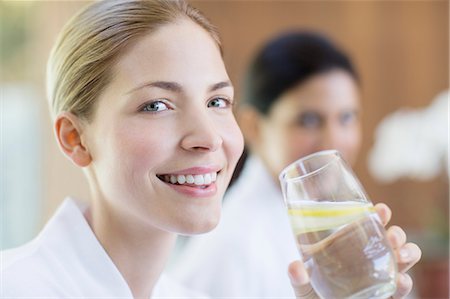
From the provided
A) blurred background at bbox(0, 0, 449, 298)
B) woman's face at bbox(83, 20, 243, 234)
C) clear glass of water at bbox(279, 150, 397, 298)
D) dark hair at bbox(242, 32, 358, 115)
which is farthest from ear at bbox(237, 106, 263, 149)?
blurred background at bbox(0, 0, 449, 298)

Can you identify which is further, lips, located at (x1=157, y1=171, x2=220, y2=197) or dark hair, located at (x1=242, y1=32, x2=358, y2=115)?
dark hair, located at (x1=242, y1=32, x2=358, y2=115)

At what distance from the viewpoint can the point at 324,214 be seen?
1226mm

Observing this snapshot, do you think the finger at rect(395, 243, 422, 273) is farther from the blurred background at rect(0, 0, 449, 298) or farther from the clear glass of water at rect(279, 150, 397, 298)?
the blurred background at rect(0, 0, 449, 298)

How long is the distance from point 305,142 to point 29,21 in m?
2.31

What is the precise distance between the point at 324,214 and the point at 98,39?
531 mm

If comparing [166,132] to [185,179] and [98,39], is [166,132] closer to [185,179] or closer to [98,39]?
[185,179]

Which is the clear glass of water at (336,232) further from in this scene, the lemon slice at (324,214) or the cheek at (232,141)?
the cheek at (232,141)

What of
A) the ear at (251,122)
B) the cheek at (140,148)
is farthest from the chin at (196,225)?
the ear at (251,122)

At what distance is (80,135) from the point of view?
1.48 meters


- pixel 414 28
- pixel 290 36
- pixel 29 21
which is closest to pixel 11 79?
pixel 29 21

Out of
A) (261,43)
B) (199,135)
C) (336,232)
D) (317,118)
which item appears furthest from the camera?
(261,43)

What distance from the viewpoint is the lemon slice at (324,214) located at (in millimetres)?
1215

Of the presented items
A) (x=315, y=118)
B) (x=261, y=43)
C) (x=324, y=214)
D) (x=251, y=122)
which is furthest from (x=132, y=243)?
(x=261, y=43)

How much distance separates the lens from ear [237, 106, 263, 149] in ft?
8.79
